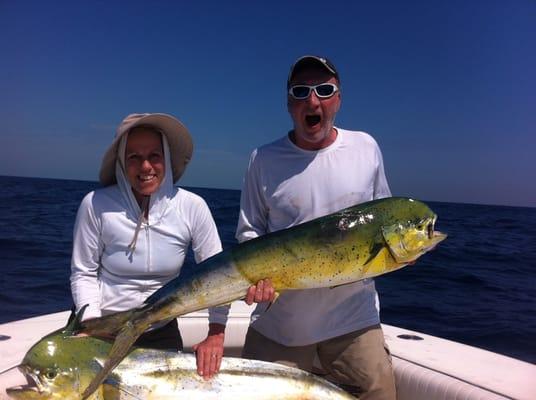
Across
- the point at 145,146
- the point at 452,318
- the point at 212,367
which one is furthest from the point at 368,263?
the point at 452,318

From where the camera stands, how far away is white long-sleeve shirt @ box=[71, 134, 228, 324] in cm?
255

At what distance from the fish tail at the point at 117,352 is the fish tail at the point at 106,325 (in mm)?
58

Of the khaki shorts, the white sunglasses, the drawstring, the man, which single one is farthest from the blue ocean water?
the drawstring

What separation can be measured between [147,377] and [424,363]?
188 cm

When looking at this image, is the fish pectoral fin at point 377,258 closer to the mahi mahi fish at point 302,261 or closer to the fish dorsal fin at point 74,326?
A: the mahi mahi fish at point 302,261

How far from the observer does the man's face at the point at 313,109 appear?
2.44 metres

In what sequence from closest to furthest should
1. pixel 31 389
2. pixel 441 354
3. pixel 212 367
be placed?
pixel 31 389, pixel 212 367, pixel 441 354

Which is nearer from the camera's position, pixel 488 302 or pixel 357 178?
pixel 357 178

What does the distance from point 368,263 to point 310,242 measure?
0.27 metres

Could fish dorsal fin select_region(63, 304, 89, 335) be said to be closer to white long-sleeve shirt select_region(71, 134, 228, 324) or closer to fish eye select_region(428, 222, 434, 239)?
white long-sleeve shirt select_region(71, 134, 228, 324)

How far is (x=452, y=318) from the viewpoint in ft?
26.5

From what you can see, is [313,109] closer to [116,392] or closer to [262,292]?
[262,292]

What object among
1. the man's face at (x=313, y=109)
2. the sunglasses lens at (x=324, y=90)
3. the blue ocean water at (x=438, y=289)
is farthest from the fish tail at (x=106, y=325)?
the blue ocean water at (x=438, y=289)

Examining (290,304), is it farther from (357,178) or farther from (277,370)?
(357,178)
